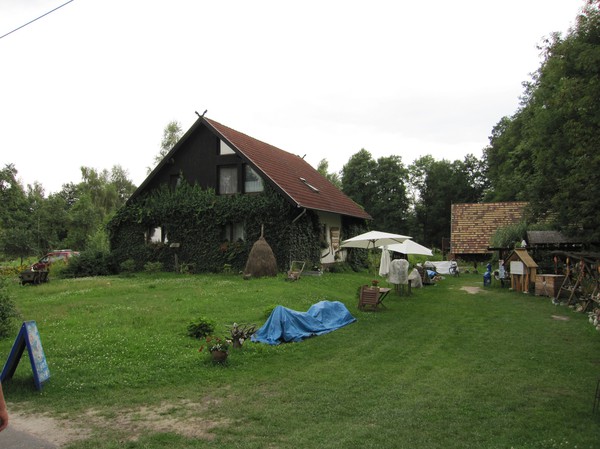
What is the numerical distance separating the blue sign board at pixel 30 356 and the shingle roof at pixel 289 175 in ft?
48.3

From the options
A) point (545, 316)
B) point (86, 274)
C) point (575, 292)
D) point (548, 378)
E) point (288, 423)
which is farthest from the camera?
point (86, 274)

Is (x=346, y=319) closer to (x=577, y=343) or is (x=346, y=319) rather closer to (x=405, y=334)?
(x=405, y=334)

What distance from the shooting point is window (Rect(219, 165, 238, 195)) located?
931 inches

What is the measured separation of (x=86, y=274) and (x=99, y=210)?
3188cm

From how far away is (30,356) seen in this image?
6.41m

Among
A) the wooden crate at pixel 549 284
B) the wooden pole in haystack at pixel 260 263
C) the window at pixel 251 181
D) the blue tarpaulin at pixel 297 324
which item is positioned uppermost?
the window at pixel 251 181

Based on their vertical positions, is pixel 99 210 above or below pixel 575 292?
above

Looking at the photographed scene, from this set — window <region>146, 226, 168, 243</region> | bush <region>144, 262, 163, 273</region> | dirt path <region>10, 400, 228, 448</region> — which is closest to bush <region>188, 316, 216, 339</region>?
dirt path <region>10, 400, 228, 448</region>

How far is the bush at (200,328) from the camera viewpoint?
31.0 feet

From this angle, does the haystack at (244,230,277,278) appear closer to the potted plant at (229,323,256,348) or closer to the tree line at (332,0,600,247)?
the potted plant at (229,323,256,348)

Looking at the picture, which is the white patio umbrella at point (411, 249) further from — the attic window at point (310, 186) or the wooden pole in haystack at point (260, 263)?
the wooden pole in haystack at point (260, 263)

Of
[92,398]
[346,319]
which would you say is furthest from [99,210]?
[92,398]

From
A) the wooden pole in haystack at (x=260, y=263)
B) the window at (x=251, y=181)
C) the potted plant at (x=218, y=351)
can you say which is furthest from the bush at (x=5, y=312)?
the window at (x=251, y=181)

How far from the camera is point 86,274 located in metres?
24.2
